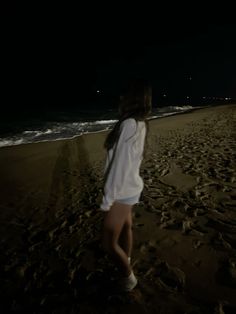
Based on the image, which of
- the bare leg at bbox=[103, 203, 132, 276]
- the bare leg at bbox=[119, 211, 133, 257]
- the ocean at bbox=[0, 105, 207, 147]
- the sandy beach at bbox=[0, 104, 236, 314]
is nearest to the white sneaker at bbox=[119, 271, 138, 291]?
the sandy beach at bbox=[0, 104, 236, 314]

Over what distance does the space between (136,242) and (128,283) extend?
1.01 m

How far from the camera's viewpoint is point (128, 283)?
2.59 metres

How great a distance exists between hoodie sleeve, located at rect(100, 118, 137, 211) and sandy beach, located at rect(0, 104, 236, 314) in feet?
4.26

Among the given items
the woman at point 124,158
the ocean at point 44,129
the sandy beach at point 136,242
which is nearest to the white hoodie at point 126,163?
the woman at point 124,158

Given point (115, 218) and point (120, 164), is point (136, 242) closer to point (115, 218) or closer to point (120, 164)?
point (115, 218)

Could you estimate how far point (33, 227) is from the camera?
14.5ft

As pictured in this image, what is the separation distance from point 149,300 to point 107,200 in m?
1.30

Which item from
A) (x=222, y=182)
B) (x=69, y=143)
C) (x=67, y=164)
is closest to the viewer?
(x=222, y=182)

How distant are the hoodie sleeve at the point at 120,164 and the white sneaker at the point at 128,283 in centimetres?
96

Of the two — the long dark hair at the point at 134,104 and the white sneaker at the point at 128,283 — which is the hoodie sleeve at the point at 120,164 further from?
the white sneaker at the point at 128,283

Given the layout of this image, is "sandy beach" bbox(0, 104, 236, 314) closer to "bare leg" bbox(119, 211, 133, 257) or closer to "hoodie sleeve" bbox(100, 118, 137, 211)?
"bare leg" bbox(119, 211, 133, 257)

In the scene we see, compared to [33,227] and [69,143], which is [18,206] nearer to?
[33,227]

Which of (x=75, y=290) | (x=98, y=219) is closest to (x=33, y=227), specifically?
(x=98, y=219)

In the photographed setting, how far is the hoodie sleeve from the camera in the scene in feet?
6.36
